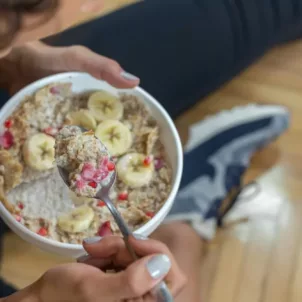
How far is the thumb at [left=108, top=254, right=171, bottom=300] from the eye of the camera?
1.82 ft

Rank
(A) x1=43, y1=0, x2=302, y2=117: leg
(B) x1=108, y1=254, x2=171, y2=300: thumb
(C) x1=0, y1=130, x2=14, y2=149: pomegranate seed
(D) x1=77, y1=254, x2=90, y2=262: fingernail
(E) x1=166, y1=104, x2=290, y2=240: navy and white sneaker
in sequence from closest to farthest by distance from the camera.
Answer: (B) x1=108, y1=254, x2=171, y2=300: thumb, (D) x1=77, y1=254, x2=90, y2=262: fingernail, (C) x1=0, y1=130, x2=14, y2=149: pomegranate seed, (A) x1=43, y1=0, x2=302, y2=117: leg, (E) x1=166, y1=104, x2=290, y2=240: navy and white sneaker

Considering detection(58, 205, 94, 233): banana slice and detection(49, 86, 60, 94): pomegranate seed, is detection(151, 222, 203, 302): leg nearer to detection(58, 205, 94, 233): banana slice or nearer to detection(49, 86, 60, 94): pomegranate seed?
detection(58, 205, 94, 233): banana slice

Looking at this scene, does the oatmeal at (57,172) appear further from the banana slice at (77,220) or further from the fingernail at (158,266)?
the fingernail at (158,266)

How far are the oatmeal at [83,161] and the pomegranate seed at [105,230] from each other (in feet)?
0.34

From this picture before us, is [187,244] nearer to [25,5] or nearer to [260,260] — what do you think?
[260,260]

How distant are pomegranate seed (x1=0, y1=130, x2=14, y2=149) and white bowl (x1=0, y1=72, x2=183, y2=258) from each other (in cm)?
2

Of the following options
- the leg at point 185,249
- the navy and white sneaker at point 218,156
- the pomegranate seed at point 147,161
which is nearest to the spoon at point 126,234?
the pomegranate seed at point 147,161

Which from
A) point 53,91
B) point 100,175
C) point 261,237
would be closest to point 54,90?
point 53,91


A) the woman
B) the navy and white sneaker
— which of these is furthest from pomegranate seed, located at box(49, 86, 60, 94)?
the navy and white sneaker

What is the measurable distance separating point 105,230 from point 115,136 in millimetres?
139

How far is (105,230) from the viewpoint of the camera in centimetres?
75

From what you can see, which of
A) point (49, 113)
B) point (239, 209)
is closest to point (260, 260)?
point (239, 209)

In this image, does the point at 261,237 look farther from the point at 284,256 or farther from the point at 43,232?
the point at 43,232

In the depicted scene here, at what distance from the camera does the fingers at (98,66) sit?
0.79 metres
